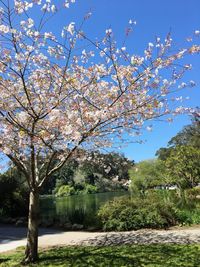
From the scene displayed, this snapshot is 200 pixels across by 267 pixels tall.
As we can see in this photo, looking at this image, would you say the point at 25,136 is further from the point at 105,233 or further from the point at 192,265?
the point at 105,233

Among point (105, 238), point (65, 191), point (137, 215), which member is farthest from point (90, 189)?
point (105, 238)

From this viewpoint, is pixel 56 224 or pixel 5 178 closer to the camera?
pixel 56 224

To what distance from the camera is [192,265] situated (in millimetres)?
6738

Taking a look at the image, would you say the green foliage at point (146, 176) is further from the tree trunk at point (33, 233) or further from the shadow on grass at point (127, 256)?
the tree trunk at point (33, 233)

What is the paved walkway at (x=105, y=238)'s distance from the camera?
9.80 meters

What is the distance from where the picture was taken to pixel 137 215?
12312mm

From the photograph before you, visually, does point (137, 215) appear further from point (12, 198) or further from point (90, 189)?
point (90, 189)

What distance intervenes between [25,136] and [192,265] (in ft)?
13.8

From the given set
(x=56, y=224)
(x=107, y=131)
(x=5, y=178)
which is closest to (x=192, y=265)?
(x=107, y=131)

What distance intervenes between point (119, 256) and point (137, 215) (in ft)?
14.7

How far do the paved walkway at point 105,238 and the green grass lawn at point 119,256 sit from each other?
0.83 metres

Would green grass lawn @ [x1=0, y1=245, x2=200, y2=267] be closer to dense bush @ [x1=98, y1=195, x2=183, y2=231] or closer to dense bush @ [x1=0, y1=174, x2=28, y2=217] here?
dense bush @ [x1=98, y1=195, x2=183, y2=231]

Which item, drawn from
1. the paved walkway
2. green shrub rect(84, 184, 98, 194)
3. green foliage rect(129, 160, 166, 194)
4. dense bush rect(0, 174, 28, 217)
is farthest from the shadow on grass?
green shrub rect(84, 184, 98, 194)

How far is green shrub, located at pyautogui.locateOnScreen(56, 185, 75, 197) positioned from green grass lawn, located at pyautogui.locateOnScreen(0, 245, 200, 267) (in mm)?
48558
